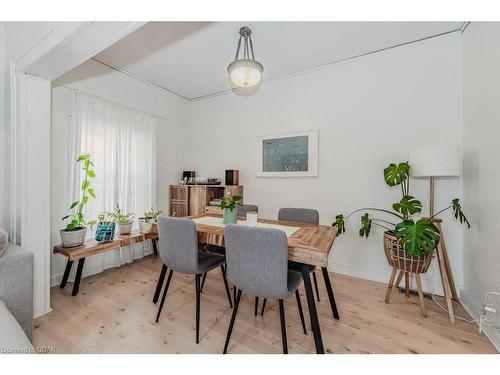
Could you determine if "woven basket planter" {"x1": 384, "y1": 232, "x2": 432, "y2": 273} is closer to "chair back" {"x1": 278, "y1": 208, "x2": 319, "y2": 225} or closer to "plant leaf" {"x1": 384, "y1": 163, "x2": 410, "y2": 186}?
"plant leaf" {"x1": 384, "y1": 163, "x2": 410, "y2": 186}

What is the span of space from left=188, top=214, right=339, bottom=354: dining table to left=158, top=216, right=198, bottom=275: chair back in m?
0.15

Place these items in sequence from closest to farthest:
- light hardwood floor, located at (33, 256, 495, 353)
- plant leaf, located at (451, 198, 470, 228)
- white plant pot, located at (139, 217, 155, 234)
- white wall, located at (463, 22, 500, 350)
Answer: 1. light hardwood floor, located at (33, 256, 495, 353)
2. white wall, located at (463, 22, 500, 350)
3. plant leaf, located at (451, 198, 470, 228)
4. white plant pot, located at (139, 217, 155, 234)

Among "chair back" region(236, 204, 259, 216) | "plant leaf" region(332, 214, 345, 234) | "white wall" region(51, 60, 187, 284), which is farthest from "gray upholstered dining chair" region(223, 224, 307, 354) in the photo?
"white wall" region(51, 60, 187, 284)

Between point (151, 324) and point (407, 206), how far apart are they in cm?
235

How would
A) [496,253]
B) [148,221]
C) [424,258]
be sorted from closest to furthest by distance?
1. [496,253]
2. [424,258]
3. [148,221]

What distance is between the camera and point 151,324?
1.71m

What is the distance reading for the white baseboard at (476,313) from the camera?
1.50 metres

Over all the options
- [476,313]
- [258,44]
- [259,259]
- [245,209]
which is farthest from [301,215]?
[258,44]

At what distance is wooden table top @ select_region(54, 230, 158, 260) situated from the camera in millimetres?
2092

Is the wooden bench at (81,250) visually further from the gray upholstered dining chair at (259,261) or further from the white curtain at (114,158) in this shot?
the gray upholstered dining chair at (259,261)

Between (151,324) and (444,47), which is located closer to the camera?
(151,324)

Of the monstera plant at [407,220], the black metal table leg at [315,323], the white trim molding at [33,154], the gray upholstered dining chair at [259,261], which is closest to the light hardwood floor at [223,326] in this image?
the black metal table leg at [315,323]

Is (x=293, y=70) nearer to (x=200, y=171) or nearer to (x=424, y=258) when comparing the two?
(x=200, y=171)
